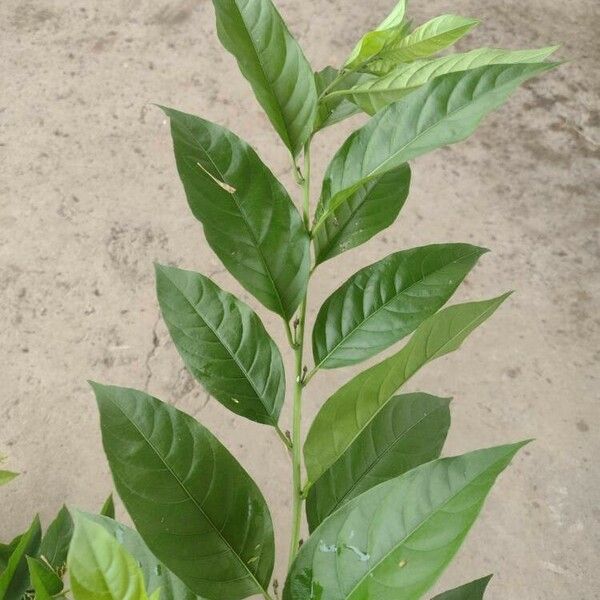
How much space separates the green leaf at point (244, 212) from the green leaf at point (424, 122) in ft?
0.13

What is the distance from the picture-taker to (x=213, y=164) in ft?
1.74

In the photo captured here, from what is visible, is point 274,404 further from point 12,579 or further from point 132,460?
point 12,579

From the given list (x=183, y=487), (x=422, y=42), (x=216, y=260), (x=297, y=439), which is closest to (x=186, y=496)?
(x=183, y=487)

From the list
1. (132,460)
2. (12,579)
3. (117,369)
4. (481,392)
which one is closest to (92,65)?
(117,369)

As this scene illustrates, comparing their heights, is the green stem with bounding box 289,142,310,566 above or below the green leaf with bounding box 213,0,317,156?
below

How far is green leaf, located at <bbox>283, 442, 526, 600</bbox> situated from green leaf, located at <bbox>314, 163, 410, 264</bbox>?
21cm

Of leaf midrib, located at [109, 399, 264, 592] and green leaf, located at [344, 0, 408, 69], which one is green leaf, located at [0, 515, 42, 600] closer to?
leaf midrib, located at [109, 399, 264, 592]

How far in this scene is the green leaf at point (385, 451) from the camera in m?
0.57

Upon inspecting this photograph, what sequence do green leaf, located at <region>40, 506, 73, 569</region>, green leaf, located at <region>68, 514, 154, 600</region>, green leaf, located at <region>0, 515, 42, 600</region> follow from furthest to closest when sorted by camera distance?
1. green leaf, located at <region>40, 506, 73, 569</region>
2. green leaf, located at <region>0, 515, 42, 600</region>
3. green leaf, located at <region>68, 514, 154, 600</region>

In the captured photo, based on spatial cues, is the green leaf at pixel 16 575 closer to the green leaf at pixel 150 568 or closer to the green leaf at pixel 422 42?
the green leaf at pixel 150 568

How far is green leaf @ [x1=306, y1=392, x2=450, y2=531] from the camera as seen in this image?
1.87ft

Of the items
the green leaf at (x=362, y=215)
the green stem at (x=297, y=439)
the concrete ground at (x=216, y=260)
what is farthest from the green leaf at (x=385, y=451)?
the concrete ground at (x=216, y=260)

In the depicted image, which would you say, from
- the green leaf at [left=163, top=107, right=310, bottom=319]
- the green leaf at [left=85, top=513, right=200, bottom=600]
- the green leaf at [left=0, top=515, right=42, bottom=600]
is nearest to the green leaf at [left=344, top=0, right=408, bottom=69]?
the green leaf at [left=163, top=107, right=310, bottom=319]

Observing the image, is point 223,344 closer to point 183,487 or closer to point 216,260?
point 183,487
